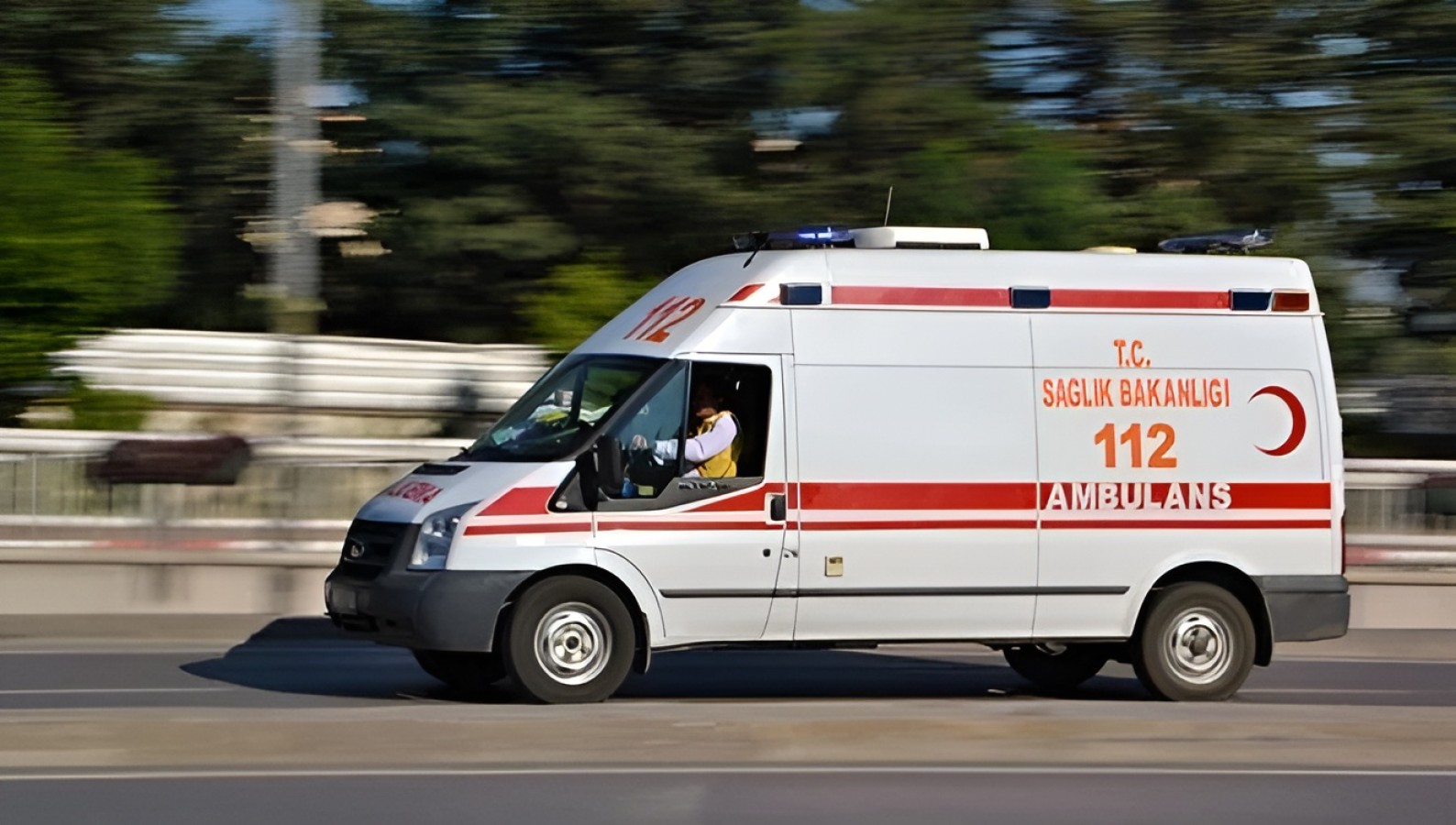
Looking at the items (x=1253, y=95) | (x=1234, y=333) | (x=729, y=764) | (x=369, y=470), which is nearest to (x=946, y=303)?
(x=1234, y=333)

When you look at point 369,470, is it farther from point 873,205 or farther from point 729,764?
point 873,205

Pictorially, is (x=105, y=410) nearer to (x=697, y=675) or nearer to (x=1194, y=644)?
(x=697, y=675)

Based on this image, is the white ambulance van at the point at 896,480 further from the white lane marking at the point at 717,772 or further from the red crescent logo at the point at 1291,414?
the white lane marking at the point at 717,772

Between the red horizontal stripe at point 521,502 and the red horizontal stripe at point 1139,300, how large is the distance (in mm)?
3033

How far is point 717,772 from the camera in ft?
26.4

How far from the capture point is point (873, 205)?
31.4 metres

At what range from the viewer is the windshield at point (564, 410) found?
A: 1041 cm

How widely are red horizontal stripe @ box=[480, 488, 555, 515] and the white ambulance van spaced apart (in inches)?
0.5

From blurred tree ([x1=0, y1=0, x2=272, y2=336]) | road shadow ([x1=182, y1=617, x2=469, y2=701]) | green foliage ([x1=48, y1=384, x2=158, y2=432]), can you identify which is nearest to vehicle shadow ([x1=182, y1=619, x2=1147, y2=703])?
road shadow ([x1=182, y1=617, x2=469, y2=701])

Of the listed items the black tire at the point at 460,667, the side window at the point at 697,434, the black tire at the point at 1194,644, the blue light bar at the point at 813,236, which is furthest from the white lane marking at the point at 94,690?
the black tire at the point at 1194,644

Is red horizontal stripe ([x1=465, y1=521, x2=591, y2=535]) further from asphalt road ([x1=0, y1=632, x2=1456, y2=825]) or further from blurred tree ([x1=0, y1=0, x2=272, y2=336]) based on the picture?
blurred tree ([x1=0, y1=0, x2=272, y2=336])

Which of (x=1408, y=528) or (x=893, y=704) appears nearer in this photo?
(x=893, y=704)

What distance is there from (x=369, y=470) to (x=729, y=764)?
9.03m

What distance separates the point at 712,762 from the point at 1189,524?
3923 mm
